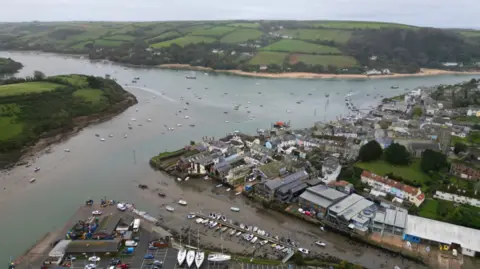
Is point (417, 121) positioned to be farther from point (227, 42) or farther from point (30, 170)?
point (227, 42)

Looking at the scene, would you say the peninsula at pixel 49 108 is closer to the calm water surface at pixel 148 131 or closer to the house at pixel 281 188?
the calm water surface at pixel 148 131

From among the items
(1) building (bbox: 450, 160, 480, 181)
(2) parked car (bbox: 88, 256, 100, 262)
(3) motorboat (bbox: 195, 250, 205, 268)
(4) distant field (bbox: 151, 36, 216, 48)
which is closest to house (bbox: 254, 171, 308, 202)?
(3) motorboat (bbox: 195, 250, 205, 268)

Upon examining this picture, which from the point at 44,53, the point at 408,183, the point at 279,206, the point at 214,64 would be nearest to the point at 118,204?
the point at 279,206

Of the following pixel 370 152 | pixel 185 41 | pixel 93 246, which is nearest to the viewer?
pixel 93 246

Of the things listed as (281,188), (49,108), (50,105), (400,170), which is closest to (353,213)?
(281,188)

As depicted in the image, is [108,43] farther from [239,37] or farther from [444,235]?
[444,235]

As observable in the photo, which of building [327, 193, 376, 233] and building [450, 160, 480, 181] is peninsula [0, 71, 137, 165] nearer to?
building [327, 193, 376, 233]

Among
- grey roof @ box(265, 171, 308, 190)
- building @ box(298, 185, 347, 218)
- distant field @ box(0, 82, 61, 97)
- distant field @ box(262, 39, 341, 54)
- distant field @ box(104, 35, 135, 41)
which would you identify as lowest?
building @ box(298, 185, 347, 218)
